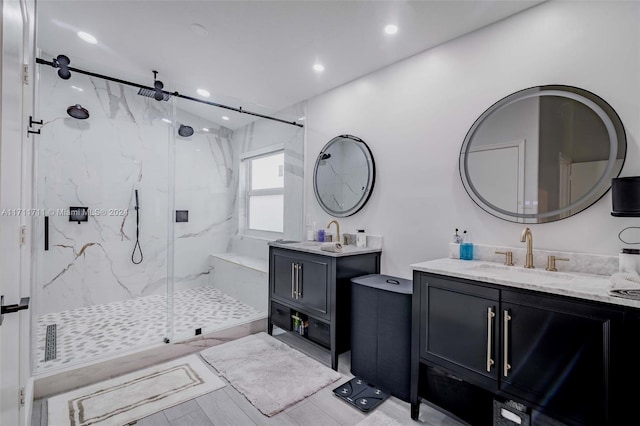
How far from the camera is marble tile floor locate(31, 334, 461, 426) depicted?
1856mm

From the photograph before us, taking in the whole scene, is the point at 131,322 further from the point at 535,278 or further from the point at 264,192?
the point at 535,278

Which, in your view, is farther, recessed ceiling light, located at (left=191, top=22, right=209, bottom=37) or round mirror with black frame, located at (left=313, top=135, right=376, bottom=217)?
round mirror with black frame, located at (left=313, top=135, right=376, bottom=217)

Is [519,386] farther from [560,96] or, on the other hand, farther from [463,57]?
[463,57]

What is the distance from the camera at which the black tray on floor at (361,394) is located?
2.02 metres

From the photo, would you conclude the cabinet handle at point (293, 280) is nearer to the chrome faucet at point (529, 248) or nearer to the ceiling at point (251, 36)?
the chrome faucet at point (529, 248)

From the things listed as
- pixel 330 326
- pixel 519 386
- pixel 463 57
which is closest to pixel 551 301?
pixel 519 386

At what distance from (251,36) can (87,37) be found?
157cm

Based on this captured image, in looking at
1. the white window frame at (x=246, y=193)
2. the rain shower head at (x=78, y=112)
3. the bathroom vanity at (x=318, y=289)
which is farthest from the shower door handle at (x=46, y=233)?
the bathroom vanity at (x=318, y=289)

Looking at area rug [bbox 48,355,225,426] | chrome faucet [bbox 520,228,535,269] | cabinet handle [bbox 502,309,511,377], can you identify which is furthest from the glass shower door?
chrome faucet [bbox 520,228,535,269]

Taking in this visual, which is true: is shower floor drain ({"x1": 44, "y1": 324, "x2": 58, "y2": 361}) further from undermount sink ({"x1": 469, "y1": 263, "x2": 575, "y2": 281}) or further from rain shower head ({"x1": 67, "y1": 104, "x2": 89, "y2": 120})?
undermount sink ({"x1": 469, "y1": 263, "x2": 575, "y2": 281})

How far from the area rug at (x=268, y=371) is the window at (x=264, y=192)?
1734mm

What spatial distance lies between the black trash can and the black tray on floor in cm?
5

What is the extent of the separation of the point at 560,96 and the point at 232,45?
8.26ft

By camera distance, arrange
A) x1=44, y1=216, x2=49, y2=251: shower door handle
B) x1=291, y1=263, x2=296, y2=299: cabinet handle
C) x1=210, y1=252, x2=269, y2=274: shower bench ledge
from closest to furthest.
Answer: x1=291, y1=263, x2=296, y2=299: cabinet handle → x1=44, y1=216, x2=49, y2=251: shower door handle → x1=210, y1=252, x2=269, y2=274: shower bench ledge
